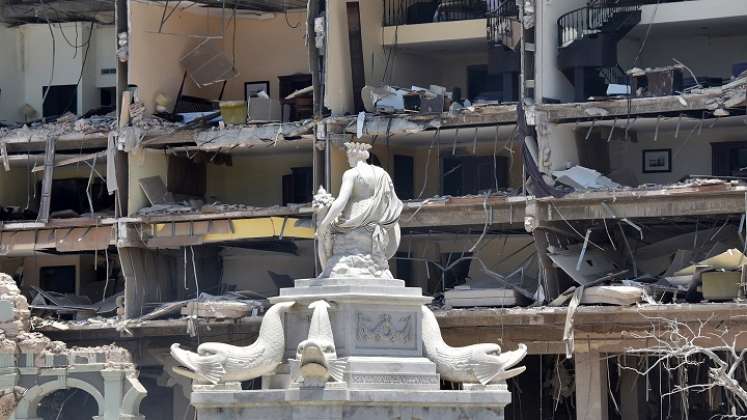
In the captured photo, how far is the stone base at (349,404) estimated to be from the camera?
37719 millimetres

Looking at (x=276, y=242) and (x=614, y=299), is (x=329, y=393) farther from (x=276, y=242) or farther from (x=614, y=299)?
(x=276, y=242)

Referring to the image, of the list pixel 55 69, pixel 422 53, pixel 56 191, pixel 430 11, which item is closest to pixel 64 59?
pixel 55 69

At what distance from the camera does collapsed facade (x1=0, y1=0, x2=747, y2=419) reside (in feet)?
Answer: 192

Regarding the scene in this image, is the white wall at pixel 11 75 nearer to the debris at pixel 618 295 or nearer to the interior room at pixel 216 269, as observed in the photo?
the interior room at pixel 216 269

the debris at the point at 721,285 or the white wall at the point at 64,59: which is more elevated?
the white wall at the point at 64,59

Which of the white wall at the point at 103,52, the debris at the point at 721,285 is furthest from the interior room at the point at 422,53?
the white wall at the point at 103,52

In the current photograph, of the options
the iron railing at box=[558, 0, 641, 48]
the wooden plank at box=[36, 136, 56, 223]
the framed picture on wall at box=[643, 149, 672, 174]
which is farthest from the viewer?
the wooden plank at box=[36, 136, 56, 223]

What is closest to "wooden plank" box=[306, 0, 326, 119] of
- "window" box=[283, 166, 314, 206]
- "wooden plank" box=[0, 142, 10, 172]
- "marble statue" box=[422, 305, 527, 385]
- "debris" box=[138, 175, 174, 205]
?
"window" box=[283, 166, 314, 206]

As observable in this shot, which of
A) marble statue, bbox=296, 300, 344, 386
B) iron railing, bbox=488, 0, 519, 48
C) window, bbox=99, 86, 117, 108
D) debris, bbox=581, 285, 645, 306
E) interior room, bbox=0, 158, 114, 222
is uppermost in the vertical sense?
iron railing, bbox=488, 0, 519, 48

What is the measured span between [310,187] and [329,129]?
16.0ft

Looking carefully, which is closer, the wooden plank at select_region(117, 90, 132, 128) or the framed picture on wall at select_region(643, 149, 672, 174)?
the framed picture on wall at select_region(643, 149, 672, 174)

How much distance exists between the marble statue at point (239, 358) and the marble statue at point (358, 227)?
1.16 m

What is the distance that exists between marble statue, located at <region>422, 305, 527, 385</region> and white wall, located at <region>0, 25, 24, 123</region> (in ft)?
112

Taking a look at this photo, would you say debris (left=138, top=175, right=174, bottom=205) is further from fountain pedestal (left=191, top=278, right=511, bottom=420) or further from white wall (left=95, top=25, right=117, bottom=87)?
fountain pedestal (left=191, top=278, right=511, bottom=420)
